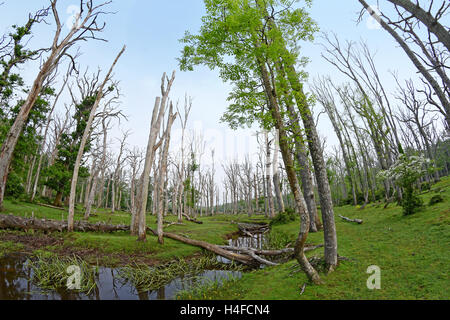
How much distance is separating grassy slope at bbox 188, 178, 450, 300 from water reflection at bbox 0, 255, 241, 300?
46.9 inches

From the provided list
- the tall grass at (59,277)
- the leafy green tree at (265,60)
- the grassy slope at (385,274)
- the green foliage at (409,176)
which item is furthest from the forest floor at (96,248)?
the green foliage at (409,176)

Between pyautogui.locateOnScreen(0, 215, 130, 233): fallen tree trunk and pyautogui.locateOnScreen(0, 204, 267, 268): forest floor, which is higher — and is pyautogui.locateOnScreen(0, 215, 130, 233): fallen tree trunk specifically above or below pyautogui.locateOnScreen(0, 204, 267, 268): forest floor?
above

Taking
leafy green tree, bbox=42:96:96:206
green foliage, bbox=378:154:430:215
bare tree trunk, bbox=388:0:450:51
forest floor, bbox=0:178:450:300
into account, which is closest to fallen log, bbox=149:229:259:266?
forest floor, bbox=0:178:450:300

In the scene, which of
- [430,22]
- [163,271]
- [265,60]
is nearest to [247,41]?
[265,60]

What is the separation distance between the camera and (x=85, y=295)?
16.8ft

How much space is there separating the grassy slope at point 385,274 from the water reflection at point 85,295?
1190mm

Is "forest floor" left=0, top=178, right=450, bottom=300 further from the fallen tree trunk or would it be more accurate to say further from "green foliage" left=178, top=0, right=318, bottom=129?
"green foliage" left=178, top=0, right=318, bottom=129

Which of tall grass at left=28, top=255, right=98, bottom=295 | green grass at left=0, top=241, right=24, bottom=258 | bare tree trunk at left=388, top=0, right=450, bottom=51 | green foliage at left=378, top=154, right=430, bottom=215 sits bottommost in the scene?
tall grass at left=28, top=255, right=98, bottom=295

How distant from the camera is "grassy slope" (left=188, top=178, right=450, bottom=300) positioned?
3.86 meters

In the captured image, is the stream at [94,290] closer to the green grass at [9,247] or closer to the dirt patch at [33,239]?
the green grass at [9,247]

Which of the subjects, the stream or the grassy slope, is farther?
the stream

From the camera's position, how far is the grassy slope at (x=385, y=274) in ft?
12.7

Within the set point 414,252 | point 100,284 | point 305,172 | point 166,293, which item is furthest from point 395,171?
point 100,284

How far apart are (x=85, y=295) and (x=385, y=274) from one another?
7223 mm
